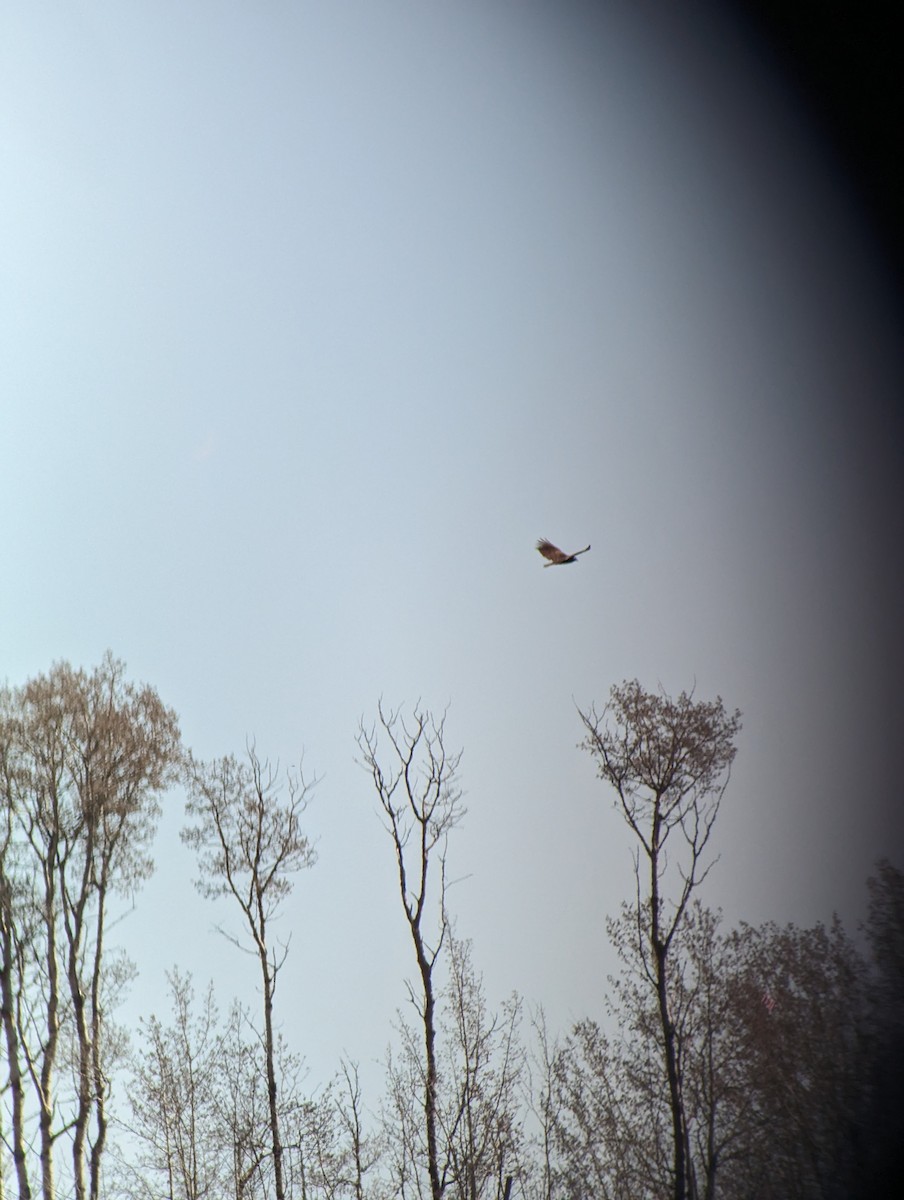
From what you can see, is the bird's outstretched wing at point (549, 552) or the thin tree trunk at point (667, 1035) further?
the bird's outstretched wing at point (549, 552)

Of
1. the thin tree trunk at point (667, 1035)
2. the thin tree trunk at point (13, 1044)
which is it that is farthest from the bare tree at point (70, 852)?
the thin tree trunk at point (667, 1035)

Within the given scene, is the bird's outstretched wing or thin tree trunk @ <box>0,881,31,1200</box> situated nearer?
thin tree trunk @ <box>0,881,31,1200</box>

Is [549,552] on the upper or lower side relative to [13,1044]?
upper

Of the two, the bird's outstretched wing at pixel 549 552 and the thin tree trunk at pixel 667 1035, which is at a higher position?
the bird's outstretched wing at pixel 549 552

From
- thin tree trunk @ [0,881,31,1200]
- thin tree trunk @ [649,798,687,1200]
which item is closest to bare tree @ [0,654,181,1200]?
thin tree trunk @ [0,881,31,1200]

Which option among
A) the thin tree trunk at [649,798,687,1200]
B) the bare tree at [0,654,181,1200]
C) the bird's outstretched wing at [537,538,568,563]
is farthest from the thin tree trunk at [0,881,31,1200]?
the bird's outstretched wing at [537,538,568,563]

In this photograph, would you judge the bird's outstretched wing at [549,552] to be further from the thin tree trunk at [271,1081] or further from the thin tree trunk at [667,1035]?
the thin tree trunk at [271,1081]

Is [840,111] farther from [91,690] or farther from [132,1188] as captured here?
[132,1188]

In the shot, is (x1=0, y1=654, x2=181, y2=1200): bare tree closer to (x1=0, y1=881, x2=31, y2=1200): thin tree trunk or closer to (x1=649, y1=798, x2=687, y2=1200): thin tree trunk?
(x1=0, y1=881, x2=31, y2=1200): thin tree trunk

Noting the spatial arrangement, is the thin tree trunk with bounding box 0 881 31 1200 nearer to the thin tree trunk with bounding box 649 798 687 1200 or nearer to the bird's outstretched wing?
the thin tree trunk with bounding box 649 798 687 1200

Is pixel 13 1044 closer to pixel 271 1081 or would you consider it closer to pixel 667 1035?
pixel 271 1081

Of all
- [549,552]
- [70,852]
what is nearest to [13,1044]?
[70,852]

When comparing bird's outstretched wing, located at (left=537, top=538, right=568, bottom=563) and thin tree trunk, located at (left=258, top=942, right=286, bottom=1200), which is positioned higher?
bird's outstretched wing, located at (left=537, top=538, right=568, bottom=563)

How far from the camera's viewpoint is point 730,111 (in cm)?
1141
